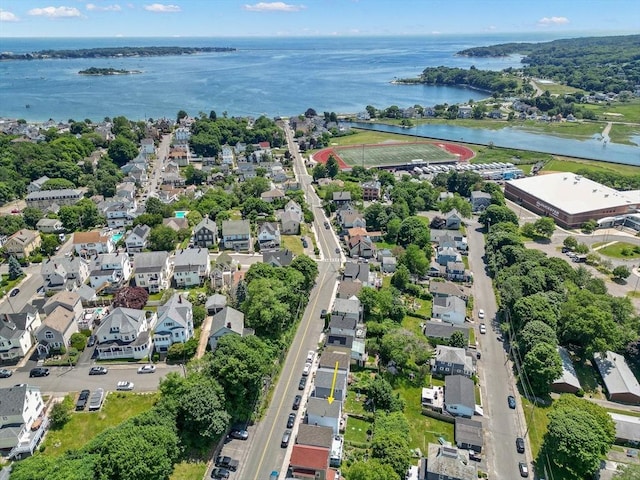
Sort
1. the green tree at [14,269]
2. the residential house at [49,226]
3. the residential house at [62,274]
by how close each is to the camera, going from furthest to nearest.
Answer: the residential house at [49,226], the green tree at [14,269], the residential house at [62,274]

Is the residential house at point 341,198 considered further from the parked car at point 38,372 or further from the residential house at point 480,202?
the parked car at point 38,372

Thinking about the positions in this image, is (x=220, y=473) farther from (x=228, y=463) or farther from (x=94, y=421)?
(x=94, y=421)

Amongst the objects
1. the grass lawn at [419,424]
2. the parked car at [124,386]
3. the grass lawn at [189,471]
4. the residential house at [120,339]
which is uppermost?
the residential house at [120,339]

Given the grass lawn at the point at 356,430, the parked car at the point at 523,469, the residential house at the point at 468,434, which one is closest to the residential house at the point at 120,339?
the grass lawn at the point at 356,430

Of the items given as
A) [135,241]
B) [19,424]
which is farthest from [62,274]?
[19,424]

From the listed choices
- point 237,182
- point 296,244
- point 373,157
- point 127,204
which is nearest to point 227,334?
point 296,244

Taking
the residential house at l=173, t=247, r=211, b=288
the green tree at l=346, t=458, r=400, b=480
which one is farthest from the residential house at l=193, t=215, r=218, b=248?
the green tree at l=346, t=458, r=400, b=480

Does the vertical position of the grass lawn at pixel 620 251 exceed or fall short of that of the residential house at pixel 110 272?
it falls short
